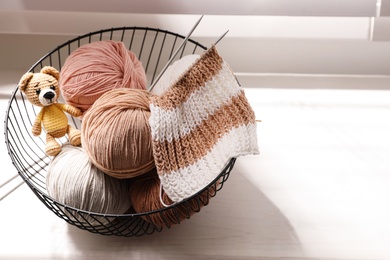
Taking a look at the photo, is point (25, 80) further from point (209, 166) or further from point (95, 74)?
point (209, 166)

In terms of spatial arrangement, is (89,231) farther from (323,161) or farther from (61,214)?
(323,161)

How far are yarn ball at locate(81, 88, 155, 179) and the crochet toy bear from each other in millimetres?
58

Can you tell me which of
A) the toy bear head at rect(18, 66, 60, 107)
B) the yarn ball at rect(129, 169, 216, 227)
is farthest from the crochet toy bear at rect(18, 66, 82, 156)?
the yarn ball at rect(129, 169, 216, 227)

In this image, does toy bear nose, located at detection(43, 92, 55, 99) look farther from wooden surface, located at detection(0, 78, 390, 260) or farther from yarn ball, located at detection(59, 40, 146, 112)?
wooden surface, located at detection(0, 78, 390, 260)

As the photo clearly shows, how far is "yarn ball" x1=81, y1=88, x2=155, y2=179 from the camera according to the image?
1.94 ft

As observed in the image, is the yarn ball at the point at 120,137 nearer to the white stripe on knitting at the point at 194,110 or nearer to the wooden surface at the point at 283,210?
the white stripe on knitting at the point at 194,110

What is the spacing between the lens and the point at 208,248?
2.17 ft

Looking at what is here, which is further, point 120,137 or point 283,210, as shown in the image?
point 283,210

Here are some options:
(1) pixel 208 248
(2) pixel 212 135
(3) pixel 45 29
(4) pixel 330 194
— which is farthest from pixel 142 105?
(3) pixel 45 29

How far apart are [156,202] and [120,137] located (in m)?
0.08

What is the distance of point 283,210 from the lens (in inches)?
28.2

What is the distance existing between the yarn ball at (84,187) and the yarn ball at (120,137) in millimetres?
21

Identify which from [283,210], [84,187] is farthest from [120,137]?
[283,210]

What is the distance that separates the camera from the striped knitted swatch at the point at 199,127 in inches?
23.3
